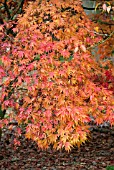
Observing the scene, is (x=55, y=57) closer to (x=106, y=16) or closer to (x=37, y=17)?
(x=37, y=17)

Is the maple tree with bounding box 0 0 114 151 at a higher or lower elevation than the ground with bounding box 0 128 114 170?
higher

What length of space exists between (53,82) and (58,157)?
2875mm

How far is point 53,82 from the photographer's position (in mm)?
3996

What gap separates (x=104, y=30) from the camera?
21.4ft

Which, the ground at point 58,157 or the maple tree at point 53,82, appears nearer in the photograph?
the maple tree at point 53,82

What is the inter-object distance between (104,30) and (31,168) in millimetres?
3168

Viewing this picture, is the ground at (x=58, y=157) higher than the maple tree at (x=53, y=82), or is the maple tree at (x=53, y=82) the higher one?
the maple tree at (x=53, y=82)

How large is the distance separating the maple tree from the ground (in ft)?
5.76

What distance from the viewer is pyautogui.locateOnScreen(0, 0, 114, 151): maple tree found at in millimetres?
3922

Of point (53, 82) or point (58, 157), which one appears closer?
point (53, 82)

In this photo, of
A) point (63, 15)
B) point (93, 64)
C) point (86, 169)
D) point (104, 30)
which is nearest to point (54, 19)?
point (63, 15)

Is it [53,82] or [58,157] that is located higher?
[53,82]

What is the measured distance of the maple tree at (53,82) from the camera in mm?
3922

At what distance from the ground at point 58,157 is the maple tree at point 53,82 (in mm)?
1756
